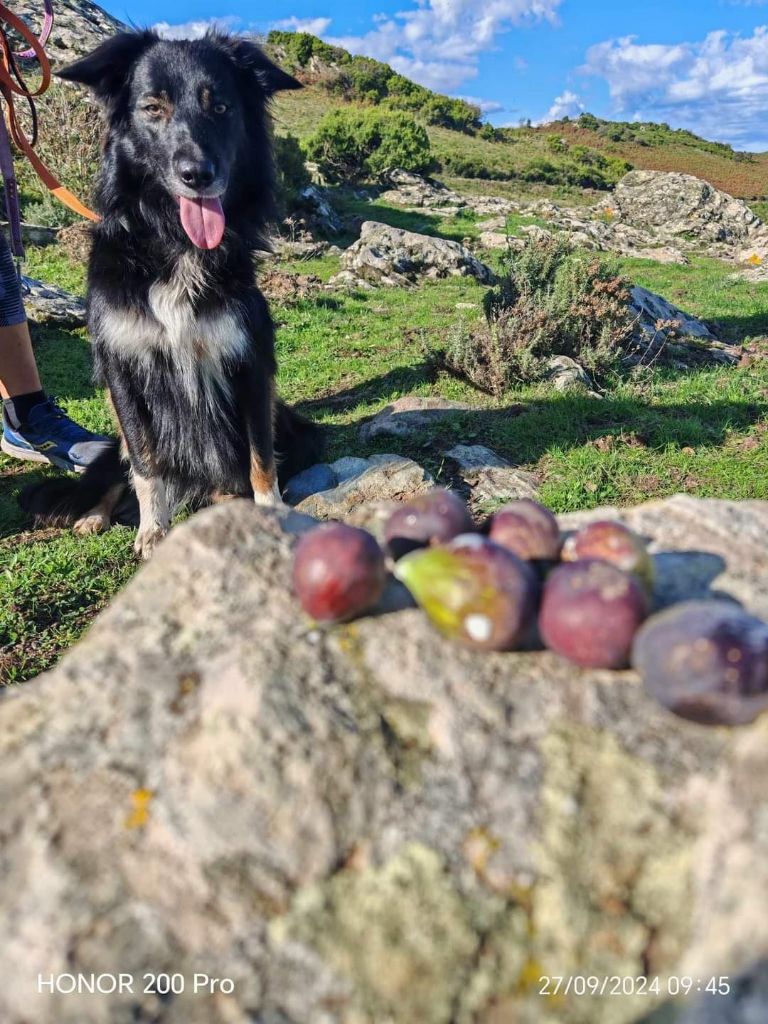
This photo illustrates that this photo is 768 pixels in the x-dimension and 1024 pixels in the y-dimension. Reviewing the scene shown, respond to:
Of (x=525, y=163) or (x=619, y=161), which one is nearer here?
(x=525, y=163)

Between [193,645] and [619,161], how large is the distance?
3926 cm

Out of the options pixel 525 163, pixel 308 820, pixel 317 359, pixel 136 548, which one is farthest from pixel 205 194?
pixel 525 163

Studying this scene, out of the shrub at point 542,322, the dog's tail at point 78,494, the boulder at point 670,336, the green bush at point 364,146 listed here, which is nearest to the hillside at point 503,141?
the green bush at point 364,146

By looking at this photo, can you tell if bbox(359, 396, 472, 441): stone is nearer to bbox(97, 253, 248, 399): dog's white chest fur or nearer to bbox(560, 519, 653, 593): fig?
bbox(97, 253, 248, 399): dog's white chest fur

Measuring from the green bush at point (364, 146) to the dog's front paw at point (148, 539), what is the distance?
70.7 ft

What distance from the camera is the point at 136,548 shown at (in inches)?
166

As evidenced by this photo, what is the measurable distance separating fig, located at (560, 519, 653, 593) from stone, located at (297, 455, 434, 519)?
3011mm

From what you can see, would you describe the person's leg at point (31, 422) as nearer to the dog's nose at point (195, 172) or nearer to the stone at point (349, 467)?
the stone at point (349, 467)

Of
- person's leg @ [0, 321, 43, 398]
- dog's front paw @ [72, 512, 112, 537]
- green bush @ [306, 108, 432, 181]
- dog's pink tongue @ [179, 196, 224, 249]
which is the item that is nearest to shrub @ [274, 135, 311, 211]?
green bush @ [306, 108, 432, 181]

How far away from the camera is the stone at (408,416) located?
19.4ft

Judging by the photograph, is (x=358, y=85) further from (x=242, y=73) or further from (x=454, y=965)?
(x=454, y=965)

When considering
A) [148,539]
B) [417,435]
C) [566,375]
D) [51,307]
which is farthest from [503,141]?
[148,539]

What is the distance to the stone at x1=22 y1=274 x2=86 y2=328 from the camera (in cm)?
859

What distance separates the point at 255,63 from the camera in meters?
3.82
